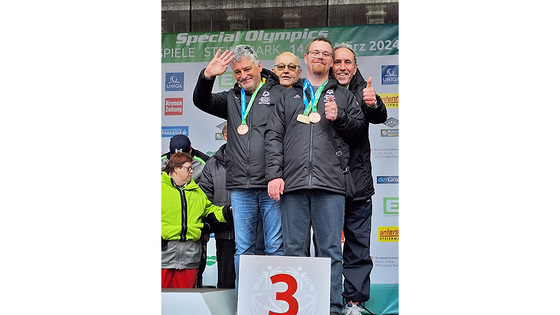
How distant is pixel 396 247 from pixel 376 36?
1713mm

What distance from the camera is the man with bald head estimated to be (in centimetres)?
537

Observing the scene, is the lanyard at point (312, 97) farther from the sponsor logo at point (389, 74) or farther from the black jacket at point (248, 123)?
the sponsor logo at point (389, 74)

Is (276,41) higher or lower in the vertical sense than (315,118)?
higher

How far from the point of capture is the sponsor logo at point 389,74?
592cm

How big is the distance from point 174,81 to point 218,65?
1.13m

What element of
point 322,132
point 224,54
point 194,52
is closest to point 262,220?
point 322,132

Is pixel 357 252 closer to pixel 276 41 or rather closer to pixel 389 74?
pixel 389 74

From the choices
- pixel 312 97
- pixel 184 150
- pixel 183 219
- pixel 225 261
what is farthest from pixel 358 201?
pixel 184 150

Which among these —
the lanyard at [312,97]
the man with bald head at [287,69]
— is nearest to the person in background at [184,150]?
the man with bald head at [287,69]

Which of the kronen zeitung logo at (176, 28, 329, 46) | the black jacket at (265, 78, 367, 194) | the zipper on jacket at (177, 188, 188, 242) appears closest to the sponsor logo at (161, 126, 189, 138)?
the kronen zeitung logo at (176, 28, 329, 46)

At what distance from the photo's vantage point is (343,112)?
4.97 meters

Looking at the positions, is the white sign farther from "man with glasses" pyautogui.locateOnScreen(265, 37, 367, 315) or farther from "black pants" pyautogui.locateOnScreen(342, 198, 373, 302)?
"black pants" pyautogui.locateOnScreen(342, 198, 373, 302)

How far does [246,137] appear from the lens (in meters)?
5.20

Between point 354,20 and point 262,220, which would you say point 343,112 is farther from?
point 354,20
